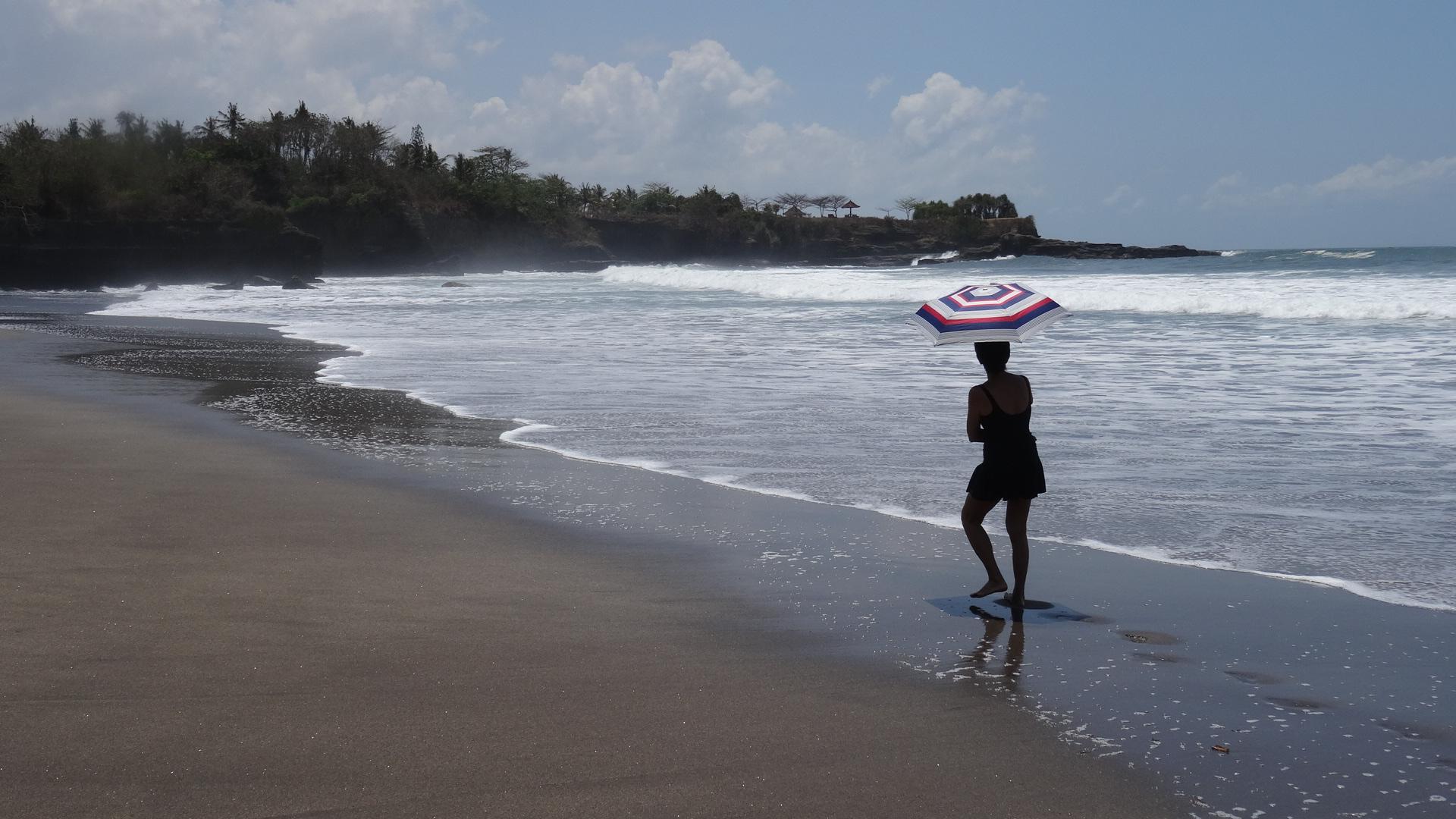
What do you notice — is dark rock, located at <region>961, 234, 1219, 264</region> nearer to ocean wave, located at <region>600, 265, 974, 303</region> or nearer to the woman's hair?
ocean wave, located at <region>600, 265, 974, 303</region>

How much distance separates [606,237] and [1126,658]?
90.5 m

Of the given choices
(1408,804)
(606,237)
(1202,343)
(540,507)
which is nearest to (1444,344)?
(1202,343)

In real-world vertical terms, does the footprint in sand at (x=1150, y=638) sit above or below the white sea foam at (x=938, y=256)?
below

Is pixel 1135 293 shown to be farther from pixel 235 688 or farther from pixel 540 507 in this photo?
pixel 235 688

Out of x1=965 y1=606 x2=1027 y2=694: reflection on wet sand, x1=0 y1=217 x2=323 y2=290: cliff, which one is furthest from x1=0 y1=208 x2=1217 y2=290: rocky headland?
x1=965 y1=606 x2=1027 y2=694: reflection on wet sand

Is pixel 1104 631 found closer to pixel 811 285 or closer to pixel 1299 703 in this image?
pixel 1299 703

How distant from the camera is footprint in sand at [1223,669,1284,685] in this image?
3869 mm

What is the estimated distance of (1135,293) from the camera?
96.6 feet

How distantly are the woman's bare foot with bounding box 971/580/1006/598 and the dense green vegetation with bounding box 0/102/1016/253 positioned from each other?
55044mm

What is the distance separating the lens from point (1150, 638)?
4.34 meters

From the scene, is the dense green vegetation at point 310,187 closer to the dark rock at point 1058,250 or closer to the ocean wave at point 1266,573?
the dark rock at point 1058,250

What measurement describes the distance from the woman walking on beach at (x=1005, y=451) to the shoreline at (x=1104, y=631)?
0.75ft

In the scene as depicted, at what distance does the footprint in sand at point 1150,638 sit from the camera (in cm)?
429

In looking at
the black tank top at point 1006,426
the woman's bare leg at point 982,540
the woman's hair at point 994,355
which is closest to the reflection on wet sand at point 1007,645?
the woman's bare leg at point 982,540
